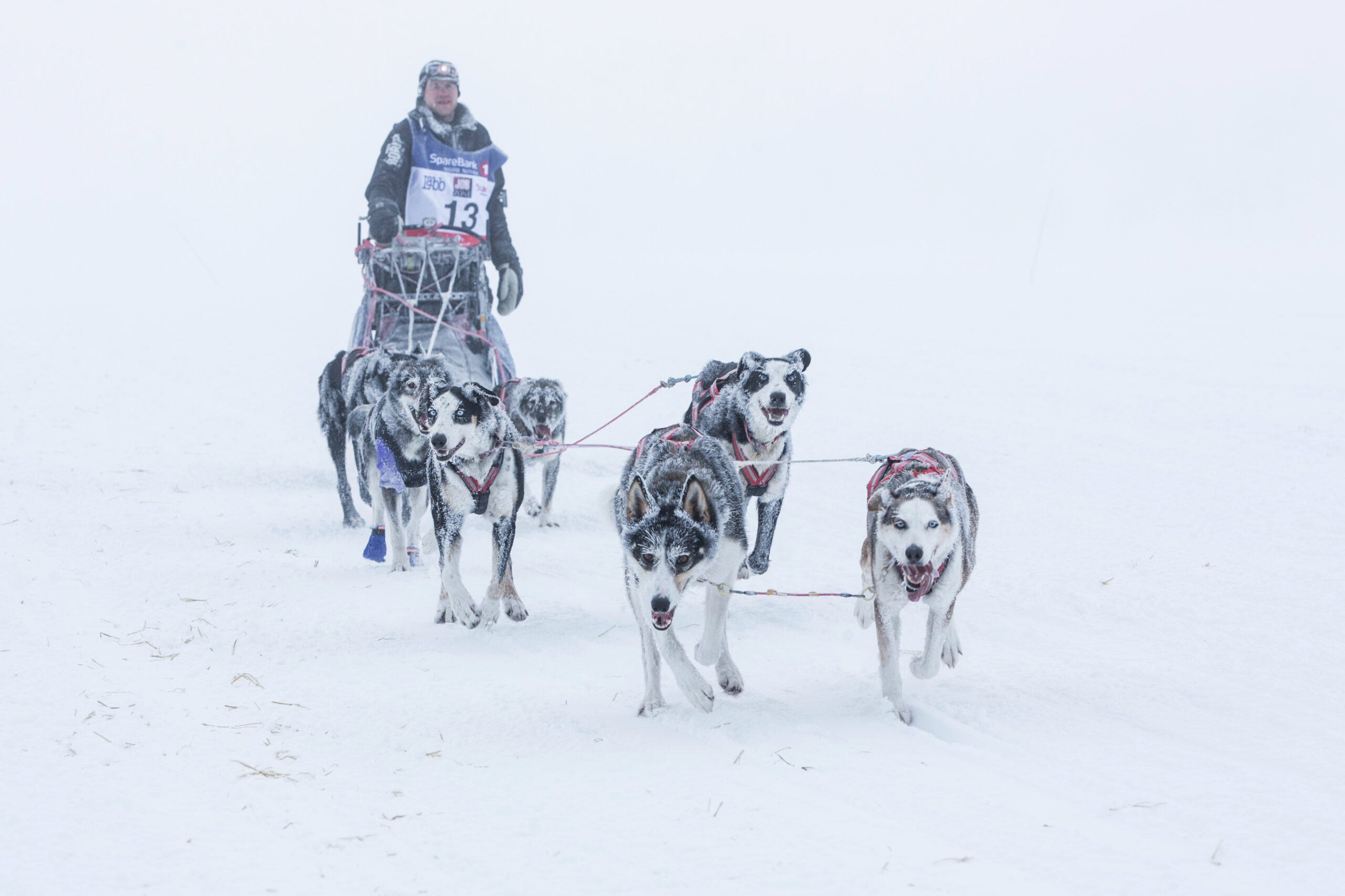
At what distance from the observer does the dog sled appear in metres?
5.85

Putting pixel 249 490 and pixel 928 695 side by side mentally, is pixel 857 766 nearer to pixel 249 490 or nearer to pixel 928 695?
pixel 928 695

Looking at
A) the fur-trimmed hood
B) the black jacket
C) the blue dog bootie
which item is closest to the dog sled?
the black jacket

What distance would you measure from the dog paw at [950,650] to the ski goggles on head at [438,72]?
14.5ft

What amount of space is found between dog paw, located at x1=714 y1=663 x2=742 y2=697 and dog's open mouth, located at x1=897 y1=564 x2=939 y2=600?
666 millimetres

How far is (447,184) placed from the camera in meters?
6.08

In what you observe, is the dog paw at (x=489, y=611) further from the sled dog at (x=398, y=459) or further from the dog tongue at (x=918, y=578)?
the dog tongue at (x=918, y=578)

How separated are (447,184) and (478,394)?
2.41 m

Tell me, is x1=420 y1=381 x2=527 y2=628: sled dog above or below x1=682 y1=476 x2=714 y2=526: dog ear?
below

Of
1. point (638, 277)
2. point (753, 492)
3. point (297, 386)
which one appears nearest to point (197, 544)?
point (753, 492)

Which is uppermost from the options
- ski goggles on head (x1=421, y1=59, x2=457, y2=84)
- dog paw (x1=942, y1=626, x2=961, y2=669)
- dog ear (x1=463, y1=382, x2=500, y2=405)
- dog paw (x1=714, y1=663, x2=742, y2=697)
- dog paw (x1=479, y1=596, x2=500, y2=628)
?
ski goggles on head (x1=421, y1=59, x2=457, y2=84)

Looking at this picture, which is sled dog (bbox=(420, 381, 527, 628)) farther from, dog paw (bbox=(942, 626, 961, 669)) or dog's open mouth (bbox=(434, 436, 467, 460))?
dog paw (bbox=(942, 626, 961, 669))

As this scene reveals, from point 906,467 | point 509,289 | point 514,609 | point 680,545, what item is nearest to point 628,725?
point 680,545

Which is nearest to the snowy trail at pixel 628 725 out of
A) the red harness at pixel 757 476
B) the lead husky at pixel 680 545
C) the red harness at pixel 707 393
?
the lead husky at pixel 680 545

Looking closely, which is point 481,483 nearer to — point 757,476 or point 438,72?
point 757,476
